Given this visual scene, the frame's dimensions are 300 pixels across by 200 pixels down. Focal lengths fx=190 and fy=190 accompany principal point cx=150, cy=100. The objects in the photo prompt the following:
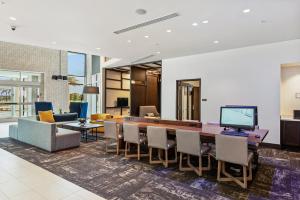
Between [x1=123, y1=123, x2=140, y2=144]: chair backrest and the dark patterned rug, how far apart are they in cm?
48

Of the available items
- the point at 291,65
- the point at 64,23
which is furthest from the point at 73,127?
the point at 291,65

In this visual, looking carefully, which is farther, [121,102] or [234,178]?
[121,102]

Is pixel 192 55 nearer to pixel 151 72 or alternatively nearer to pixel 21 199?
pixel 151 72

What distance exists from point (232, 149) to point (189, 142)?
29.9 inches

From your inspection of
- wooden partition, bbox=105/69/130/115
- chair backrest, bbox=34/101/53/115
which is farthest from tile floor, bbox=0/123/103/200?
wooden partition, bbox=105/69/130/115

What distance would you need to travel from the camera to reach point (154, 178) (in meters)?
3.36

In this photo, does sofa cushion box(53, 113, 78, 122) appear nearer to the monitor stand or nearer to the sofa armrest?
the sofa armrest

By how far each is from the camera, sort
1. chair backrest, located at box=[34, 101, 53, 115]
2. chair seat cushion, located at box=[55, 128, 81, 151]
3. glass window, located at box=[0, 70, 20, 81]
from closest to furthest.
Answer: chair seat cushion, located at box=[55, 128, 81, 151], chair backrest, located at box=[34, 101, 53, 115], glass window, located at box=[0, 70, 20, 81]

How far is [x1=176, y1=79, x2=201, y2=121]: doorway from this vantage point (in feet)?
26.2

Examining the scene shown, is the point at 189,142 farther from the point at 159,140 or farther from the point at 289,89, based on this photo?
the point at 289,89

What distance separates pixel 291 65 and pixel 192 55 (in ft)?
10.4

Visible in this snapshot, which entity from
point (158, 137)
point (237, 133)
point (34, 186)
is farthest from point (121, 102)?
point (237, 133)

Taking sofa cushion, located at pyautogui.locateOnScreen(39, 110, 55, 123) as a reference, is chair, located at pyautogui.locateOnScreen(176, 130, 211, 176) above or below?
below

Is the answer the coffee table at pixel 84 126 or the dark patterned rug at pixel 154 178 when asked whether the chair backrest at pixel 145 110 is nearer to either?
the coffee table at pixel 84 126
